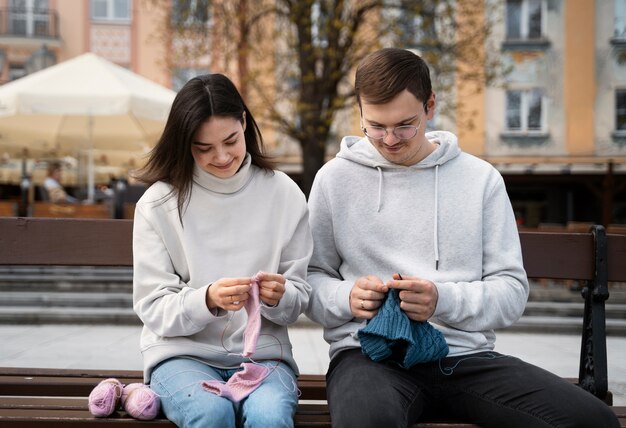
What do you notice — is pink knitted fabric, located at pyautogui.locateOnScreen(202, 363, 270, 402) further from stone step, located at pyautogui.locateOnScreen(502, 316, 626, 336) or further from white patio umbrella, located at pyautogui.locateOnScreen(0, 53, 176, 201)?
white patio umbrella, located at pyautogui.locateOnScreen(0, 53, 176, 201)

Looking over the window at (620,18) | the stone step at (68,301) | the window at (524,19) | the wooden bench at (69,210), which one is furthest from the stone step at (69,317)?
the window at (620,18)

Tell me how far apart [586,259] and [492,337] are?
0.67 m

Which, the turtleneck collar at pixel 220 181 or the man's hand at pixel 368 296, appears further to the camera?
the turtleneck collar at pixel 220 181

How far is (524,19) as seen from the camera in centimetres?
2073

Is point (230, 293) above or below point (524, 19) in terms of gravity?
below

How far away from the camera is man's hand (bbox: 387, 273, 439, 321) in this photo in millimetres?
2248

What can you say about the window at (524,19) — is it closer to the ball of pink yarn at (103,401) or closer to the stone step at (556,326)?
the stone step at (556,326)

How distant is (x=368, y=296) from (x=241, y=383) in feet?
1.57

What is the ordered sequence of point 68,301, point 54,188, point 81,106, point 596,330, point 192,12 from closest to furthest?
point 596,330 < point 68,301 < point 81,106 < point 54,188 < point 192,12

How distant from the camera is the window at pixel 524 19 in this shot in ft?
67.7

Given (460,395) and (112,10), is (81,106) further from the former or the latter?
(112,10)

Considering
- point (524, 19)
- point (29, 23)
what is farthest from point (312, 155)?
point (29, 23)

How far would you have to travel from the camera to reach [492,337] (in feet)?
8.39

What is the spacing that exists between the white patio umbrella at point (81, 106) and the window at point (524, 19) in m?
13.0
